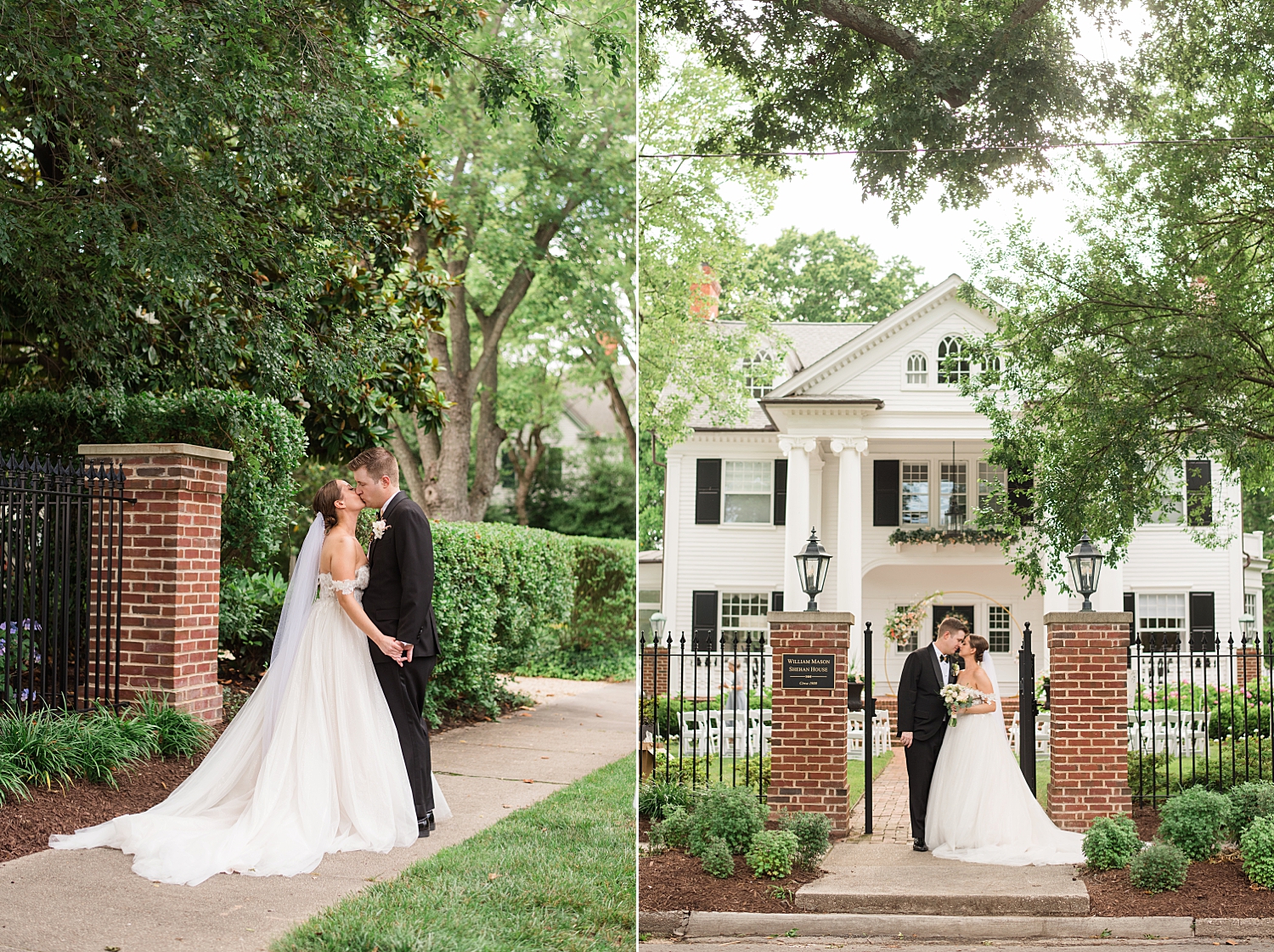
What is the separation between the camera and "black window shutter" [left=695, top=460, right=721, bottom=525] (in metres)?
3.71

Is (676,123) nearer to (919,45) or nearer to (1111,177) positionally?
(919,45)

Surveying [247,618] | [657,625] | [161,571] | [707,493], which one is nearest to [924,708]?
[657,625]

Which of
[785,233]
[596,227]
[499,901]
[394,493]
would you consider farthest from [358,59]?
[596,227]

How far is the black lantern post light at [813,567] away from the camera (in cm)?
370

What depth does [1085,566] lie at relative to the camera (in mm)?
A: 3738

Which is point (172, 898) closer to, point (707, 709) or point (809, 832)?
point (707, 709)

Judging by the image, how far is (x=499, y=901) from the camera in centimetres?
385

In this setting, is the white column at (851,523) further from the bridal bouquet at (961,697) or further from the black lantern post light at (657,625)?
the black lantern post light at (657,625)

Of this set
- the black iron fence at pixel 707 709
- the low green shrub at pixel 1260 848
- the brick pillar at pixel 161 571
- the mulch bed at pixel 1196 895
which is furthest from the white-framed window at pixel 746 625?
the brick pillar at pixel 161 571

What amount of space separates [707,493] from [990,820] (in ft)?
5.01

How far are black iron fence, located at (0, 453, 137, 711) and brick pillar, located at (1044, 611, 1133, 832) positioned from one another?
4.87m

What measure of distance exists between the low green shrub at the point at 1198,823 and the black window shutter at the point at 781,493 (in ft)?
5.55

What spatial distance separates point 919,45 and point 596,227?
11962 millimetres

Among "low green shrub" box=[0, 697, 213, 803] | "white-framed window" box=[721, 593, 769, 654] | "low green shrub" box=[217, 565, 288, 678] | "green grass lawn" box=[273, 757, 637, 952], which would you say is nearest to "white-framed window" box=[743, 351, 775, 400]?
"white-framed window" box=[721, 593, 769, 654]
